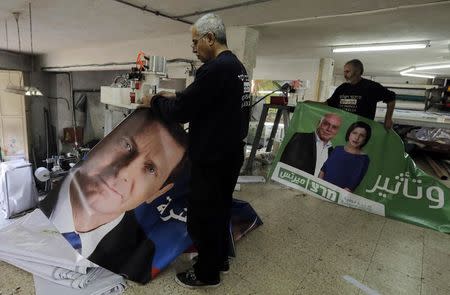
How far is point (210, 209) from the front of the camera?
1.43 m

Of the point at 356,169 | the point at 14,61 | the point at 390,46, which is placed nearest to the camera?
the point at 356,169

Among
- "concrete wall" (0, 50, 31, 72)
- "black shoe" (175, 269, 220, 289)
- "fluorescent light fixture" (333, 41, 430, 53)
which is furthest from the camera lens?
"concrete wall" (0, 50, 31, 72)

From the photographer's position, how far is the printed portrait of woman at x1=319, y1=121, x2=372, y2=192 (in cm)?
272

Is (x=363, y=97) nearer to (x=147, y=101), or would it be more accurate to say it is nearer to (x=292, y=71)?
(x=147, y=101)

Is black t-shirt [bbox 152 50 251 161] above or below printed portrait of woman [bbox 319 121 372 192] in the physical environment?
above

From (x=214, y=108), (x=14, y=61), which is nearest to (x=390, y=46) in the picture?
(x=214, y=108)

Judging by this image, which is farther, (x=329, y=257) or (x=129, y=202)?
(x=329, y=257)

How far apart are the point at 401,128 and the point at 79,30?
6.17m

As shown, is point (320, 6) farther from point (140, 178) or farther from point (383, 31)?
point (140, 178)

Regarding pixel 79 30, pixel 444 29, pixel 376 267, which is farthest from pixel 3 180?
pixel 444 29

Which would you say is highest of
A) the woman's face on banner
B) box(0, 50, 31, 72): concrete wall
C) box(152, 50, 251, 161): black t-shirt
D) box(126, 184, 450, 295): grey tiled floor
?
box(0, 50, 31, 72): concrete wall

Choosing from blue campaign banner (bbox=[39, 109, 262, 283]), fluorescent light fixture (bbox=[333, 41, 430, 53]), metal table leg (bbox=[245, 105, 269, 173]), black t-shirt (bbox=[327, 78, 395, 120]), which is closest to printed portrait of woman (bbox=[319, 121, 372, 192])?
black t-shirt (bbox=[327, 78, 395, 120])

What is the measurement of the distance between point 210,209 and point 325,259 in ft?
3.25

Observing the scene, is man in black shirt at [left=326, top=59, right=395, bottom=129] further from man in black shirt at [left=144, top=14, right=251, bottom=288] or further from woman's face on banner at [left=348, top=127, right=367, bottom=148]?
man in black shirt at [left=144, top=14, right=251, bottom=288]
